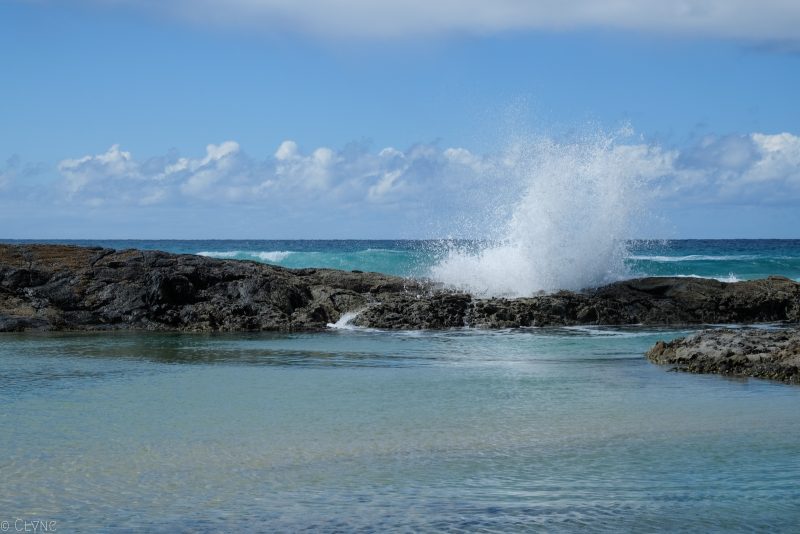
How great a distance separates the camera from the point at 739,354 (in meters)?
11.4

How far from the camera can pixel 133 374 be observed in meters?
11.3

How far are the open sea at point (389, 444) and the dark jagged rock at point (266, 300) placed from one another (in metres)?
4.14

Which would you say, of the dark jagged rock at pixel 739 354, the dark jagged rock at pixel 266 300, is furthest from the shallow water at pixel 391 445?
the dark jagged rock at pixel 266 300

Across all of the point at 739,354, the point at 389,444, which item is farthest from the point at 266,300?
the point at 389,444

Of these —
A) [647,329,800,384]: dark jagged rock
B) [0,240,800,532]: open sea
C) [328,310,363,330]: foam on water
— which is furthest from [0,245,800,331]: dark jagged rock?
[647,329,800,384]: dark jagged rock

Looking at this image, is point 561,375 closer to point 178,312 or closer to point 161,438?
point 161,438

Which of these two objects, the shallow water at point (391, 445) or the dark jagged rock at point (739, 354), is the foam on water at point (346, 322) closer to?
the shallow water at point (391, 445)

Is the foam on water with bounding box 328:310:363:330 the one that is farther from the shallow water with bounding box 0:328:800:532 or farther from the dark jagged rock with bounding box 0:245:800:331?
the shallow water with bounding box 0:328:800:532

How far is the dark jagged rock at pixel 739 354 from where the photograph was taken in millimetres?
10836

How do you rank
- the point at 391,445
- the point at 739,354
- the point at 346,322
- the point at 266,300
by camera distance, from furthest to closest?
the point at 266,300, the point at 346,322, the point at 739,354, the point at 391,445

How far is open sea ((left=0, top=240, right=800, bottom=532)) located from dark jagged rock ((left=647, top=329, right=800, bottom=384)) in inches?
13.9

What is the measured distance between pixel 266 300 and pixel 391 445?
1089 centimetres

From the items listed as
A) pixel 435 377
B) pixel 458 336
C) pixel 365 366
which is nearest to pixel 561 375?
pixel 435 377

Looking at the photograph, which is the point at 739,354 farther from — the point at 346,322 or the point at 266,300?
the point at 266,300
